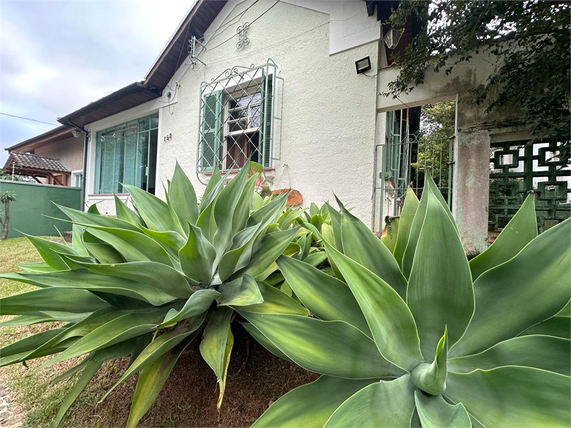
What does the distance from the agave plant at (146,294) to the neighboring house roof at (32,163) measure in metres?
11.3

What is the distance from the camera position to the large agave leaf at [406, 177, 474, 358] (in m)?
0.59

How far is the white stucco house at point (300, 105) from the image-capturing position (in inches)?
122

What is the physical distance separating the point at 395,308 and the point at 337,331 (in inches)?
5.6

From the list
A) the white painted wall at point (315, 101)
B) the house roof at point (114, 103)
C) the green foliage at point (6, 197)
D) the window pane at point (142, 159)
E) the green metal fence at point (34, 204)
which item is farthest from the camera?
the green metal fence at point (34, 204)

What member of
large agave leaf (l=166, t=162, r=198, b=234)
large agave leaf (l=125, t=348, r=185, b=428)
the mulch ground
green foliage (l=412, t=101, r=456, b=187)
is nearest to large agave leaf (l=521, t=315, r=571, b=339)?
the mulch ground

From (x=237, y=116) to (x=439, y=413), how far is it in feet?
17.5

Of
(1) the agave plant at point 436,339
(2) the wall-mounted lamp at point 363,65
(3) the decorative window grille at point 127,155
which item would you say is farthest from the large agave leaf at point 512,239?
(3) the decorative window grille at point 127,155

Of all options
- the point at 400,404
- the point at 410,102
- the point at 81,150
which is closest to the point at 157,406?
the point at 400,404

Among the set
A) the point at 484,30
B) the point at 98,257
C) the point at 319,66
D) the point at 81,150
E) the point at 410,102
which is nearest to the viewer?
the point at 98,257

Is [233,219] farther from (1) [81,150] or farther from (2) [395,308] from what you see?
(1) [81,150]

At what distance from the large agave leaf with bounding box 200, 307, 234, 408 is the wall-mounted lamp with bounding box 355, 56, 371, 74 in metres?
3.79

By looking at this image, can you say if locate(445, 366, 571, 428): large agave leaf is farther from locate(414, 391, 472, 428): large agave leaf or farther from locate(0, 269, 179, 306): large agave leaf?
locate(0, 269, 179, 306): large agave leaf

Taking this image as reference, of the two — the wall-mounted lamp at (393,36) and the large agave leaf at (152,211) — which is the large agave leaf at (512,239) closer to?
the large agave leaf at (152,211)

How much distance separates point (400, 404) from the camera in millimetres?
548
